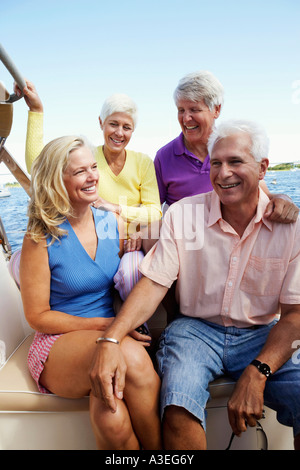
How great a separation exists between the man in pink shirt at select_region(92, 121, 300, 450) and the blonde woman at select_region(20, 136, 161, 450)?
7 cm

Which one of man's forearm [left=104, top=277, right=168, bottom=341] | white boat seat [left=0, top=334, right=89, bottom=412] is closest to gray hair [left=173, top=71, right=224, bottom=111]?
man's forearm [left=104, top=277, right=168, bottom=341]

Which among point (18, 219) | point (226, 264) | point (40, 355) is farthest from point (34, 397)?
point (18, 219)

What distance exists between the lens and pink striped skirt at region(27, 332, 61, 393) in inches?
52.4

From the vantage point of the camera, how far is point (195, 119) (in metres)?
1.93

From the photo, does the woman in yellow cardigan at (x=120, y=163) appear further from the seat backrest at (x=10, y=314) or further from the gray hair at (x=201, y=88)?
the seat backrest at (x=10, y=314)

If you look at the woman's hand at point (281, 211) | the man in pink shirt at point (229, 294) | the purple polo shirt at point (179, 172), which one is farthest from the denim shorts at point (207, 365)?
the purple polo shirt at point (179, 172)

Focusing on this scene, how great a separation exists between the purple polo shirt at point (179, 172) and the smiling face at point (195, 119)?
0.10 meters

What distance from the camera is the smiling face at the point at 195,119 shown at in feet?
6.27

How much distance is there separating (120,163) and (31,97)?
0.52 m

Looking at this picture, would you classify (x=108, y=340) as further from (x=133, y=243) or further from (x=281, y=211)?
(x=281, y=211)

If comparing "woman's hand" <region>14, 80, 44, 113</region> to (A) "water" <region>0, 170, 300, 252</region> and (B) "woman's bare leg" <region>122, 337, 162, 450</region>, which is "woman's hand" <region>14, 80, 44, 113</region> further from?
(B) "woman's bare leg" <region>122, 337, 162, 450</region>

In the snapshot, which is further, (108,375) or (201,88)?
(201,88)

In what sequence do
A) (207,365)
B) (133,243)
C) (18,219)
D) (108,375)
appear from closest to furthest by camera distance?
1. (108,375)
2. (207,365)
3. (133,243)
4. (18,219)

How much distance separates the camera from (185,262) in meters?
1.45
